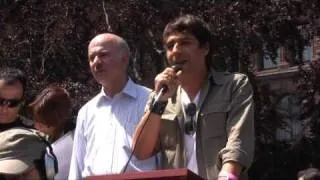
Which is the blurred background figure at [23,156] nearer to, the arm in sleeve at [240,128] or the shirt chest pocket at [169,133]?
the shirt chest pocket at [169,133]

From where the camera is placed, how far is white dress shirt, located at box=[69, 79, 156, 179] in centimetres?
486

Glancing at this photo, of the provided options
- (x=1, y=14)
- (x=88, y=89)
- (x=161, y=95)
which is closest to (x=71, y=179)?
(x=161, y=95)

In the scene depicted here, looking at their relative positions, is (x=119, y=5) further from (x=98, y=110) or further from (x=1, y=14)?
(x=98, y=110)

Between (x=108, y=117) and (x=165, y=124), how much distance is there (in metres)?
0.72

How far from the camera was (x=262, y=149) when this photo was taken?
15.2m

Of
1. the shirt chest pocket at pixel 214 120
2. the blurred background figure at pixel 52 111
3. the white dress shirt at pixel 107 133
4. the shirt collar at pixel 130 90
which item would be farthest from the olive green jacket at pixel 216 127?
the blurred background figure at pixel 52 111

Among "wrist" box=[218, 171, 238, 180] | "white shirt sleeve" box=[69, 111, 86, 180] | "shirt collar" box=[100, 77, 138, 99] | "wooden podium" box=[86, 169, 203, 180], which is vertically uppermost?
"shirt collar" box=[100, 77, 138, 99]

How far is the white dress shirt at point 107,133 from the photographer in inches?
191

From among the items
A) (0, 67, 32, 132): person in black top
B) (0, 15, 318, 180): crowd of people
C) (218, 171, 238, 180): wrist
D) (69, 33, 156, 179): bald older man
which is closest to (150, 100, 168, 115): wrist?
(0, 15, 318, 180): crowd of people

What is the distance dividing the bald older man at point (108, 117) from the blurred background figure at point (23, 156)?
60 centimetres

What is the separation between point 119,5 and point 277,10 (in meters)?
2.55

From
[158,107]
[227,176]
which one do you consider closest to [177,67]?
[158,107]

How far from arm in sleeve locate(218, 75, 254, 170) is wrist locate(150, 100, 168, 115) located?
34cm

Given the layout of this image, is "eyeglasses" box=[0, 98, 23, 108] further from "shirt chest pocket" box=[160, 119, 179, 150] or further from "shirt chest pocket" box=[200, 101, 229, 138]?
"shirt chest pocket" box=[200, 101, 229, 138]
